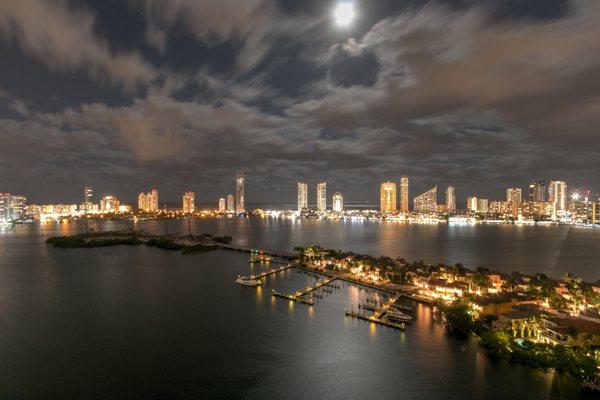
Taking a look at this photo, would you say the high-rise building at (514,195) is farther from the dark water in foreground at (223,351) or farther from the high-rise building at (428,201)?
the dark water in foreground at (223,351)

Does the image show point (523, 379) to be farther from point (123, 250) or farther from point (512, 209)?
point (512, 209)

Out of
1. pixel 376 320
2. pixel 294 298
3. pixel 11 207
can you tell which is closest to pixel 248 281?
pixel 294 298

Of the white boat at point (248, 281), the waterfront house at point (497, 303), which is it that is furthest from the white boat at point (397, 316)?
the white boat at point (248, 281)

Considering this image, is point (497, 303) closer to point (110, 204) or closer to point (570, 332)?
point (570, 332)

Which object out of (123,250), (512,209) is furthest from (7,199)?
(512,209)

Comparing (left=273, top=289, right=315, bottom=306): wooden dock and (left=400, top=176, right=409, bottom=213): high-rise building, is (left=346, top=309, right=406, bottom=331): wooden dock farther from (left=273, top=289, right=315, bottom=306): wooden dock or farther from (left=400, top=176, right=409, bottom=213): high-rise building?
(left=400, top=176, right=409, bottom=213): high-rise building

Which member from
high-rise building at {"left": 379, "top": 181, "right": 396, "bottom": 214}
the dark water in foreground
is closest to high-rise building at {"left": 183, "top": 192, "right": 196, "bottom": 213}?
high-rise building at {"left": 379, "top": 181, "right": 396, "bottom": 214}
